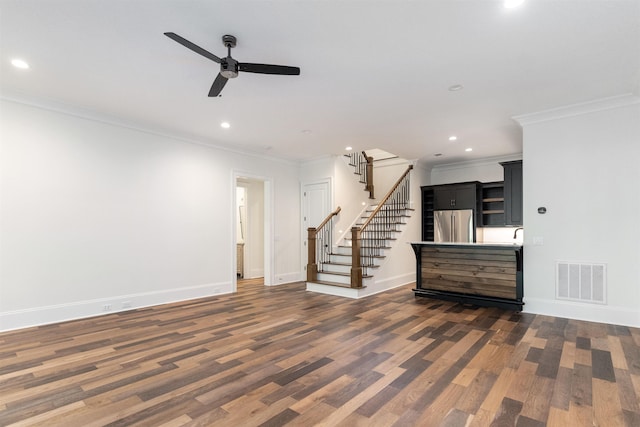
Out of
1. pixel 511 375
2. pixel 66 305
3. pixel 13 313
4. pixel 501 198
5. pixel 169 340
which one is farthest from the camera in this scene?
pixel 501 198

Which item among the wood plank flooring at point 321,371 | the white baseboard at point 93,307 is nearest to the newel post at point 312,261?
the white baseboard at point 93,307

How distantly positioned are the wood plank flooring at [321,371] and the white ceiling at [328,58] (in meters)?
2.86

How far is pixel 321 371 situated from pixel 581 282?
12.6ft

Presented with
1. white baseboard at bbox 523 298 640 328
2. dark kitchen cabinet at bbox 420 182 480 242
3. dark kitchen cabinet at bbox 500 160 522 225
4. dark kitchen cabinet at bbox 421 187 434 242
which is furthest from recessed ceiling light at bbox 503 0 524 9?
dark kitchen cabinet at bbox 421 187 434 242

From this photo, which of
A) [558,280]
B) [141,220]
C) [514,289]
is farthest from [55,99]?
[558,280]

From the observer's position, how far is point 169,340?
11.8 feet

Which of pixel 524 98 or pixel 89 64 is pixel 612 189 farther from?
pixel 89 64

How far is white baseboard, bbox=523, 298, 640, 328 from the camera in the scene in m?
4.06

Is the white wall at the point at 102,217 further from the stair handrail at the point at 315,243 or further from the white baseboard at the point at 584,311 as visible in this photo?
the white baseboard at the point at 584,311

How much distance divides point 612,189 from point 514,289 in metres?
1.80

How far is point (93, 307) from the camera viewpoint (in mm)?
4574

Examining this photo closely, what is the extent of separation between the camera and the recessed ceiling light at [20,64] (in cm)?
320

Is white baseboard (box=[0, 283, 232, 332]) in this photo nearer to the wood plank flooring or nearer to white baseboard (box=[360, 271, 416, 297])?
the wood plank flooring

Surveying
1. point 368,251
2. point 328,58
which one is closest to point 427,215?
point 368,251
